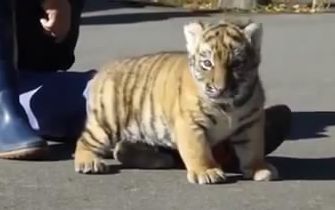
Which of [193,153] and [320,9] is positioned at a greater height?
[193,153]

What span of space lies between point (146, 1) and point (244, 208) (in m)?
11.7

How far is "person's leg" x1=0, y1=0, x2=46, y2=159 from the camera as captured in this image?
253 inches

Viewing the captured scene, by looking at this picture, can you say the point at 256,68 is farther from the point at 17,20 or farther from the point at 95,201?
the point at 17,20

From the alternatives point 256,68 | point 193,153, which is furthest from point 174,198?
point 256,68

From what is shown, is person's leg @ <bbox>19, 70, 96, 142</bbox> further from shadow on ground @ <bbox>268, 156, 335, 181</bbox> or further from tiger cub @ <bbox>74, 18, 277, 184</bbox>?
shadow on ground @ <bbox>268, 156, 335, 181</bbox>

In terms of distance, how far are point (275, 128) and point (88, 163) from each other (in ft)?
2.90

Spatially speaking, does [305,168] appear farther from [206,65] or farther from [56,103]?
[56,103]

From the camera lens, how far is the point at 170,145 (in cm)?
613

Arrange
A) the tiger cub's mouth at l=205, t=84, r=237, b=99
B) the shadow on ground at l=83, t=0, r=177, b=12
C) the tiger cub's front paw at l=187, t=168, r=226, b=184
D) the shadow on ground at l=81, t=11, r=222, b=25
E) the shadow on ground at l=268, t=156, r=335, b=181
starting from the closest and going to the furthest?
1. the tiger cub's mouth at l=205, t=84, r=237, b=99
2. the tiger cub's front paw at l=187, t=168, r=226, b=184
3. the shadow on ground at l=268, t=156, r=335, b=181
4. the shadow on ground at l=81, t=11, r=222, b=25
5. the shadow on ground at l=83, t=0, r=177, b=12

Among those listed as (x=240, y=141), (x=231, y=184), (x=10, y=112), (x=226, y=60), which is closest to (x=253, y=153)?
(x=240, y=141)

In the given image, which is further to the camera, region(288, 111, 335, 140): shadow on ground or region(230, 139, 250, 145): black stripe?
region(288, 111, 335, 140): shadow on ground

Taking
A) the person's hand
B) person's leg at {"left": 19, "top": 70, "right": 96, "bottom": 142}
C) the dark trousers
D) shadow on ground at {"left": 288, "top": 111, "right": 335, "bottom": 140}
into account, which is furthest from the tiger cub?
shadow on ground at {"left": 288, "top": 111, "right": 335, "bottom": 140}

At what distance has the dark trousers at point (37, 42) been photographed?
7121 millimetres

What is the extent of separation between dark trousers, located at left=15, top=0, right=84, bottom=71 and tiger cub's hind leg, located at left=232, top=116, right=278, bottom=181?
152 cm
